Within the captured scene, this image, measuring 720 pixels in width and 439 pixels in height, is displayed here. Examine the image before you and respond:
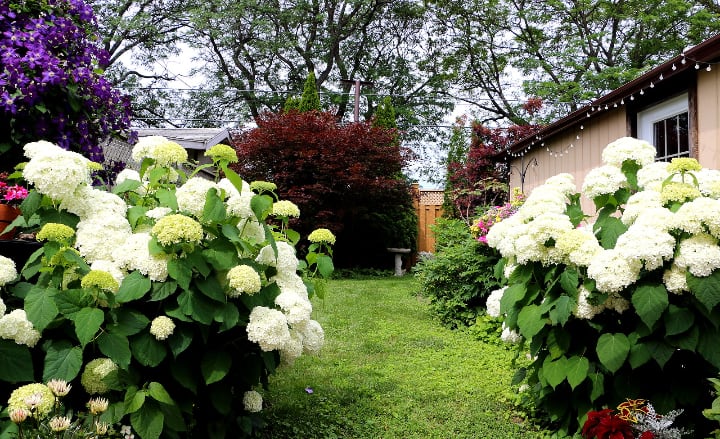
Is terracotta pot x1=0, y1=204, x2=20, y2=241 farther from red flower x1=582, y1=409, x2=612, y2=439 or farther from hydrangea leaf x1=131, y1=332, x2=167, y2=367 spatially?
red flower x1=582, y1=409, x2=612, y2=439

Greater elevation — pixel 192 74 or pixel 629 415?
pixel 192 74

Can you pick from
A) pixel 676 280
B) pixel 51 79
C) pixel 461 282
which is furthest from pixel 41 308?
pixel 461 282

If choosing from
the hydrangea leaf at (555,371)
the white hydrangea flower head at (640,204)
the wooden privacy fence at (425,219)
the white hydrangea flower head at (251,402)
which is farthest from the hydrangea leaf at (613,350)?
the wooden privacy fence at (425,219)

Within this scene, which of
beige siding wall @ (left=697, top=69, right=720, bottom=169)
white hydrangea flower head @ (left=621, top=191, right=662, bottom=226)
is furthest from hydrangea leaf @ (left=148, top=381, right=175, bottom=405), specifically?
beige siding wall @ (left=697, top=69, right=720, bottom=169)

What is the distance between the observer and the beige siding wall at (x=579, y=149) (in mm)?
6246

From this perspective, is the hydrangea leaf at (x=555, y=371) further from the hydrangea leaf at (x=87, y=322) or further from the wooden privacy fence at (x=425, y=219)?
the wooden privacy fence at (x=425, y=219)

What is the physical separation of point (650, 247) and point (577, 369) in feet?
2.12

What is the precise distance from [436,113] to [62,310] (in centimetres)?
1879

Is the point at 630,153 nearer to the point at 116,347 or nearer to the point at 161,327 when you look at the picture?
the point at 161,327

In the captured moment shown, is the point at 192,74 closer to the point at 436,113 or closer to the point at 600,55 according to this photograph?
the point at 436,113

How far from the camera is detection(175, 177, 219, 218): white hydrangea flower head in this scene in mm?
2160

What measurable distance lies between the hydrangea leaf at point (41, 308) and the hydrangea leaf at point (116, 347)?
0.60 feet

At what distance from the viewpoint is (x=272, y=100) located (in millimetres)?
19641

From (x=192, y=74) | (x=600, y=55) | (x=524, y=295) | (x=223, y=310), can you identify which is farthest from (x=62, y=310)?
(x=192, y=74)
